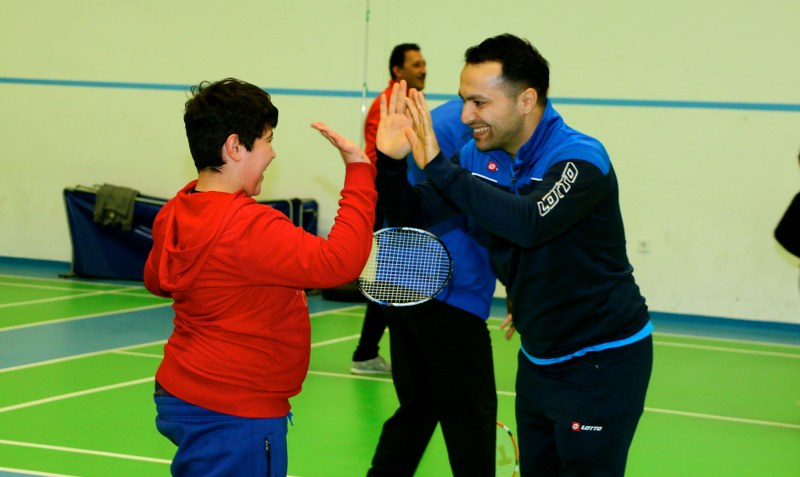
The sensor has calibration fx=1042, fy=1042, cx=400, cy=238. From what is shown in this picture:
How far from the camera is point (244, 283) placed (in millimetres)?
2947

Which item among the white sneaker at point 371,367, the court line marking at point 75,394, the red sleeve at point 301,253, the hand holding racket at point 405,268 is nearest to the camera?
the red sleeve at point 301,253

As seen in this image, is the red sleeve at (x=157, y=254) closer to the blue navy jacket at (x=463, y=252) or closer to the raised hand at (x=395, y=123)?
the raised hand at (x=395, y=123)

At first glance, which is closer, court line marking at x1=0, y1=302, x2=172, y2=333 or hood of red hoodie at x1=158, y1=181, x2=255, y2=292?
hood of red hoodie at x1=158, y1=181, x2=255, y2=292

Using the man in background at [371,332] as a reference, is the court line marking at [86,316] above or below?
below

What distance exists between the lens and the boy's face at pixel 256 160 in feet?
9.78

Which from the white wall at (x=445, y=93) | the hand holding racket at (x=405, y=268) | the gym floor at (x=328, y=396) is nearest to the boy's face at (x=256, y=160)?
the hand holding racket at (x=405, y=268)

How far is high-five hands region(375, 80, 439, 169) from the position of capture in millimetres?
3145

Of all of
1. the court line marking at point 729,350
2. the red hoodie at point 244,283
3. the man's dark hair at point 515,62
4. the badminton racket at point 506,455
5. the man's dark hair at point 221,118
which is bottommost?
the court line marking at point 729,350

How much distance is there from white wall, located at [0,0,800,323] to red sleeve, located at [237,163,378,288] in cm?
783

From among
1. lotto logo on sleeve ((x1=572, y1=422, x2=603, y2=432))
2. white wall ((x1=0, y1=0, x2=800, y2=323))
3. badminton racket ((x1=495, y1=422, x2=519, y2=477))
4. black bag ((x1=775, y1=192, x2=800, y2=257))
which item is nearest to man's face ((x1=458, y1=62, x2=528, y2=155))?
lotto logo on sleeve ((x1=572, y1=422, x2=603, y2=432))

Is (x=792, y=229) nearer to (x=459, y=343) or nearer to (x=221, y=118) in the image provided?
(x=459, y=343)

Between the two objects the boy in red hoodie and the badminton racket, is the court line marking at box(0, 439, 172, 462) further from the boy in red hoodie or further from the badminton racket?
the boy in red hoodie

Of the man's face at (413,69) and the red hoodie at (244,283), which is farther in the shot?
the man's face at (413,69)

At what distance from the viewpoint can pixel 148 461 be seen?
545cm
